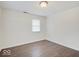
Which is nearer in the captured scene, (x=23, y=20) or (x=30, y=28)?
(x=23, y=20)

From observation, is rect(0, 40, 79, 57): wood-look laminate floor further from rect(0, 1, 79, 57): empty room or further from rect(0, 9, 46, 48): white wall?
rect(0, 9, 46, 48): white wall

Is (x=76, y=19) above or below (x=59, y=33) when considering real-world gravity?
above

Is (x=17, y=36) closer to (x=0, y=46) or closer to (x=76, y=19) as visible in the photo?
(x=0, y=46)

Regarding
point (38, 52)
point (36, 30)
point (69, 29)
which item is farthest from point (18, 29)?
point (69, 29)

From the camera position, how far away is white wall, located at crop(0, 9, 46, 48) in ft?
8.59

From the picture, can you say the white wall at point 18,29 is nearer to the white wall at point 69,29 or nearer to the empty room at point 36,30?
the empty room at point 36,30

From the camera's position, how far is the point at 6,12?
262cm

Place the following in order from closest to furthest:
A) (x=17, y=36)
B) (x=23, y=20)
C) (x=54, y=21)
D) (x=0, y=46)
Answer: (x=0, y=46) < (x=17, y=36) < (x=23, y=20) < (x=54, y=21)

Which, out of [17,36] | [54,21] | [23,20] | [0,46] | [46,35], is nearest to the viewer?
[0,46]

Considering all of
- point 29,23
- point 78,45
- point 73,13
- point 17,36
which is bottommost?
point 78,45

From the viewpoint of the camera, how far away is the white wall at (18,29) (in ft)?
8.59

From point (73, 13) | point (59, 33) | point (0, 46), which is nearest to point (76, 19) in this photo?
point (73, 13)

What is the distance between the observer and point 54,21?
11.7ft

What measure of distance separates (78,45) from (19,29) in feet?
6.72
